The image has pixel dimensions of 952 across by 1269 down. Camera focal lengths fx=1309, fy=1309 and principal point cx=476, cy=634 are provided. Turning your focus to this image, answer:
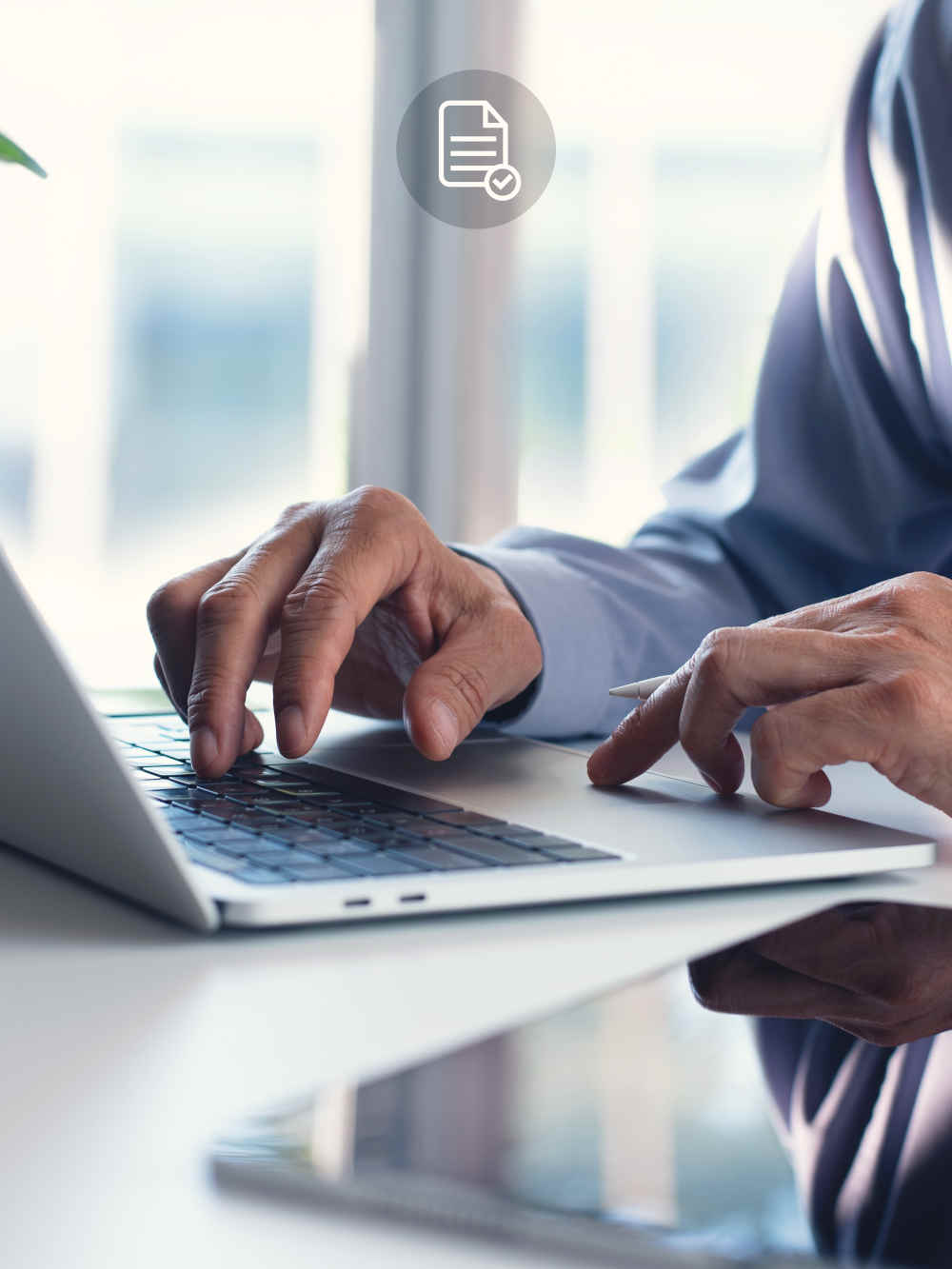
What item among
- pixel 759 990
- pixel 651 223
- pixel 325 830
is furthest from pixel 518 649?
pixel 651 223

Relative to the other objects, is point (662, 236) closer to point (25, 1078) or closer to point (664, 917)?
point (664, 917)

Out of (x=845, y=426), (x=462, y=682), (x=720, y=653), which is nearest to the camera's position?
(x=720, y=653)

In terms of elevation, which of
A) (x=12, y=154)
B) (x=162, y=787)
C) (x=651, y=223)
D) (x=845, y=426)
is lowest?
(x=162, y=787)

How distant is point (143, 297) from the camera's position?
1718mm

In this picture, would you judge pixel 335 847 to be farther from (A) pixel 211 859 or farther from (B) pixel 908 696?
(B) pixel 908 696

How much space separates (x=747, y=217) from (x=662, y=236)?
0.42ft

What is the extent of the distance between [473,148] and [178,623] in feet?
3.79

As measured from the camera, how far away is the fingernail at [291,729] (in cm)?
54

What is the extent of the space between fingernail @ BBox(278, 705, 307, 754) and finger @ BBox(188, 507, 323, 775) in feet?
0.06

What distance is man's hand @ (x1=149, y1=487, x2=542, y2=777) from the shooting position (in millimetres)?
547

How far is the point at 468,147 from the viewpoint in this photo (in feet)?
5.33

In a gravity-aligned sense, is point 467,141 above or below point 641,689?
above

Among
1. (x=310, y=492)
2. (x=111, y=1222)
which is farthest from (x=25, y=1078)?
(x=310, y=492)

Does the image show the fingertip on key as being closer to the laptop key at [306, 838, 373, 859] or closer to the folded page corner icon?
the laptop key at [306, 838, 373, 859]
